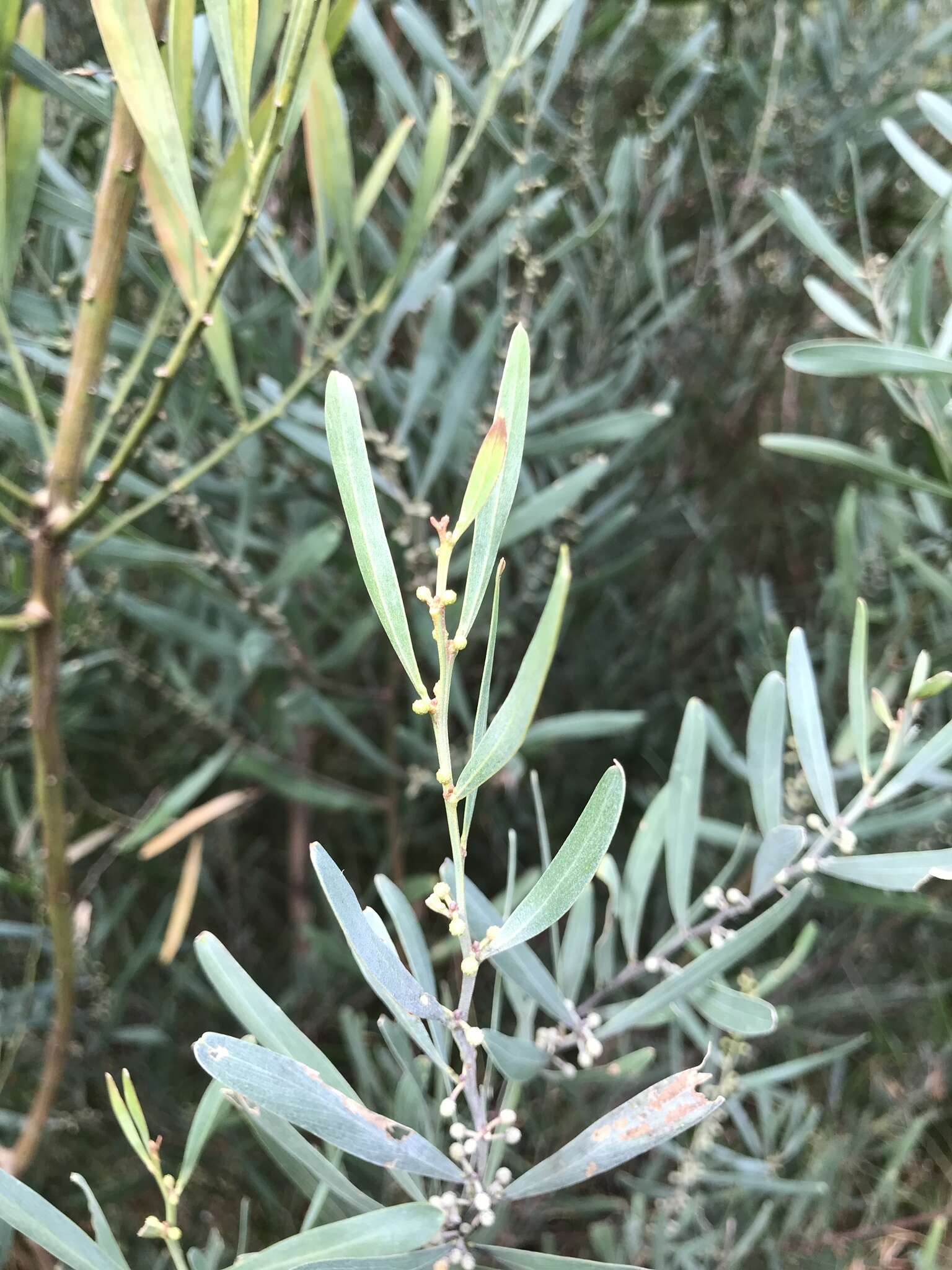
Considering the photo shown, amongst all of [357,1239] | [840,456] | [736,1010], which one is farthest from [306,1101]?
[840,456]

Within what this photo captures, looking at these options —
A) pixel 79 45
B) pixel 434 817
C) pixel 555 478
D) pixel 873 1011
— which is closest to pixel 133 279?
pixel 79 45

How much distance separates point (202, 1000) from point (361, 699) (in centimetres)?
24

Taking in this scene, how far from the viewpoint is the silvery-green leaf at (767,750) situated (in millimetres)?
246

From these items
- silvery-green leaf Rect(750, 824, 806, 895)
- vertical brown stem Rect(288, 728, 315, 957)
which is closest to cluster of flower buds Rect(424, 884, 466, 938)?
silvery-green leaf Rect(750, 824, 806, 895)

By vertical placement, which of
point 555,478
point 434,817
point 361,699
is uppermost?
point 555,478

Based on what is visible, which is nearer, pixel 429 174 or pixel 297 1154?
pixel 297 1154

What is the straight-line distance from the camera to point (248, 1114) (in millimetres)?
175

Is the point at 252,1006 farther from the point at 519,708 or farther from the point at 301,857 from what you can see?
the point at 301,857

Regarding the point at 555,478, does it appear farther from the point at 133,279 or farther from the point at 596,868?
the point at 596,868

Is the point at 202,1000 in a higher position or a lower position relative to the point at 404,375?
lower

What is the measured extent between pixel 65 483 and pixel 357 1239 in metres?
0.22

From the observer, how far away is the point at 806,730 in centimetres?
23

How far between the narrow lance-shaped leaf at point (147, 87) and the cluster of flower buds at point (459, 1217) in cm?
23

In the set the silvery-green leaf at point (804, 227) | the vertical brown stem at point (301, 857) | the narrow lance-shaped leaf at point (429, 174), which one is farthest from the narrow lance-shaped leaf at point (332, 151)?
the vertical brown stem at point (301, 857)
